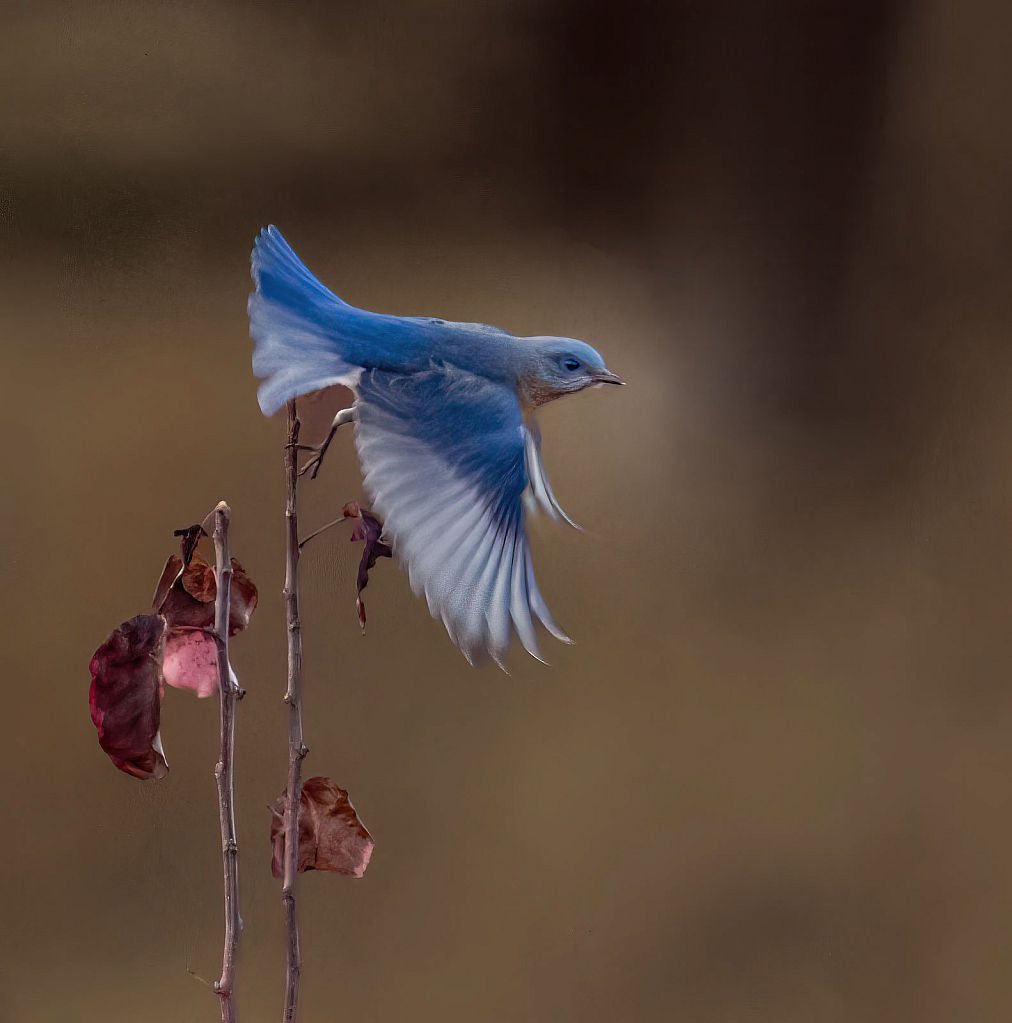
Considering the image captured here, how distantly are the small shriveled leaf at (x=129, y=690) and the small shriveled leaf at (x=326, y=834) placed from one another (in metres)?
0.09

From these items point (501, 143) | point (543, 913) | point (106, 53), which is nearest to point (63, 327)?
point (106, 53)

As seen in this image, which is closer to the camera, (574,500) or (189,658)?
(189,658)

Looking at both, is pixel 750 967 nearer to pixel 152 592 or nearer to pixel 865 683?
pixel 865 683

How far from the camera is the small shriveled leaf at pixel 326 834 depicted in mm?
532

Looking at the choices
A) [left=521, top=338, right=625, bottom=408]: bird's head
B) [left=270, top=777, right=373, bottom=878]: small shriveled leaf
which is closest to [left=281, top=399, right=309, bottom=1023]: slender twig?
[left=270, top=777, right=373, bottom=878]: small shriveled leaf

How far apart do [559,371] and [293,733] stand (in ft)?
0.89

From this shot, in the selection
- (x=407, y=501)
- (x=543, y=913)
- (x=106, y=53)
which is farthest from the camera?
(x=543, y=913)

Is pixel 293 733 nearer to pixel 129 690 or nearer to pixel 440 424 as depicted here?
pixel 129 690

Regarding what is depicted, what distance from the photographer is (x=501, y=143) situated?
2.56 ft

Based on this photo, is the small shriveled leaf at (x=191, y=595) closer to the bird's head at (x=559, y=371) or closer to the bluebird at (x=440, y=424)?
the bluebird at (x=440, y=424)

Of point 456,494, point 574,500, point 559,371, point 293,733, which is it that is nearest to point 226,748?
point 293,733

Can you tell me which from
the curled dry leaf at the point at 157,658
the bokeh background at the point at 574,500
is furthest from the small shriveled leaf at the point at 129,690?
the bokeh background at the point at 574,500

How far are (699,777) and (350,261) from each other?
57cm

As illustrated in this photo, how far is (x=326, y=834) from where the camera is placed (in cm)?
53
